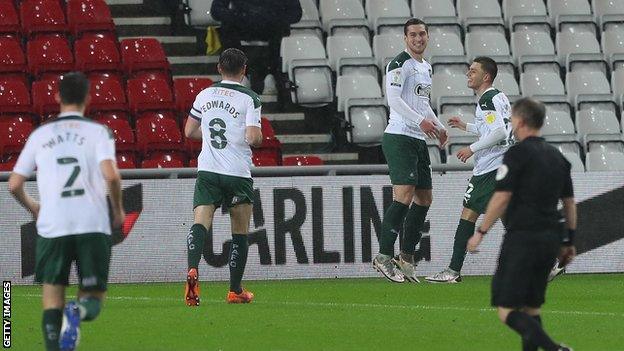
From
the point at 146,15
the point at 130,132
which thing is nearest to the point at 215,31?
the point at 146,15

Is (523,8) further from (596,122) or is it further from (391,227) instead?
(391,227)

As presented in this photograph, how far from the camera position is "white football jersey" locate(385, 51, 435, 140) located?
535 inches

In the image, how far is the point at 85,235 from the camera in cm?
779

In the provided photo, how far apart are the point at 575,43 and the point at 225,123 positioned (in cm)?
918

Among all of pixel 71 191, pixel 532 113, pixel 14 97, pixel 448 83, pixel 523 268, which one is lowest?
pixel 523 268

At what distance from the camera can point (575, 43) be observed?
64.8 ft

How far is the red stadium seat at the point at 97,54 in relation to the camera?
17.3 metres

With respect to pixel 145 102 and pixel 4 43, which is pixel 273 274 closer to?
pixel 145 102

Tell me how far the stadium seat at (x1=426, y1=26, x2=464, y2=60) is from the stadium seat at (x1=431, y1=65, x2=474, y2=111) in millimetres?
405

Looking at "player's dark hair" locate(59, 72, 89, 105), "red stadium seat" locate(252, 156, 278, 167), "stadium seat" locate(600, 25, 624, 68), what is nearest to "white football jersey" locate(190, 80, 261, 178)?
"player's dark hair" locate(59, 72, 89, 105)

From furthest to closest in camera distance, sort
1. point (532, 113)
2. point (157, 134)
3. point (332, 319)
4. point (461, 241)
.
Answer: point (157, 134), point (461, 241), point (332, 319), point (532, 113)

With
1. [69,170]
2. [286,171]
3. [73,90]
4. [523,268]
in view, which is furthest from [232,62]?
[523,268]

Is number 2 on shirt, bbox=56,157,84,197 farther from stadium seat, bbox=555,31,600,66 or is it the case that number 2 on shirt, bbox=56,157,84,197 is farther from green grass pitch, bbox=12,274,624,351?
stadium seat, bbox=555,31,600,66

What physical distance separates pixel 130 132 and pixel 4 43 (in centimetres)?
201
